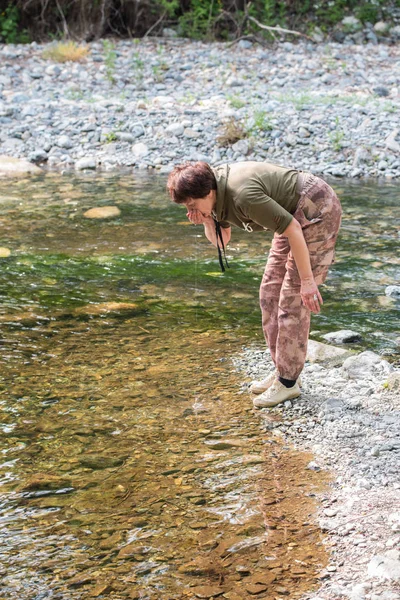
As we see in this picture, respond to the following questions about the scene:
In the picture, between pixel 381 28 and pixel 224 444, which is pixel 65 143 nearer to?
pixel 381 28

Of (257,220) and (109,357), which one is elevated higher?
(257,220)

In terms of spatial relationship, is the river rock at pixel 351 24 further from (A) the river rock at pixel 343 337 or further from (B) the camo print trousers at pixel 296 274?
(B) the camo print trousers at pixel 296 274

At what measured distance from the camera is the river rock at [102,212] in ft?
26.6

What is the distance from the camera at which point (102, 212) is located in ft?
27.0

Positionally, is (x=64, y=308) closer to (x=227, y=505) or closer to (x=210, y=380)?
(x=210, y=380)

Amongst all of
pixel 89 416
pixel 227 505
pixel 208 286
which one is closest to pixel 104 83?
pixel 208 286

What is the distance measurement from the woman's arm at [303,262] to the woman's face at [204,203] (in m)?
0.33

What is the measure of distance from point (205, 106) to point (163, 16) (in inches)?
179

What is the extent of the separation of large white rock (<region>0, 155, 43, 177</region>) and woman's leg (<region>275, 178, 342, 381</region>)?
22.7ft

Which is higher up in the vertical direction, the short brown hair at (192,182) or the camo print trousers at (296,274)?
the short brown hair at (192,182)

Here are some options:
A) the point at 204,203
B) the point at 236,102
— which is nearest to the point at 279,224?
the point at 204,203

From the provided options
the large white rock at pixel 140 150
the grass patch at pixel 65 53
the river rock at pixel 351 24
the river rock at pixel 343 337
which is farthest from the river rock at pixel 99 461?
the river rock at pixel 351 24

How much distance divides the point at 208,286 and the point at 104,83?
791 centimetres

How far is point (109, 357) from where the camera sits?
471 cm
